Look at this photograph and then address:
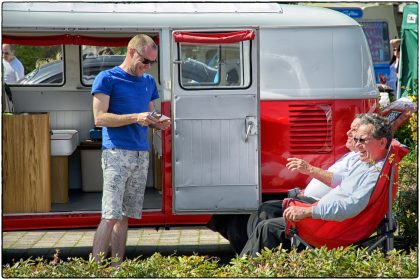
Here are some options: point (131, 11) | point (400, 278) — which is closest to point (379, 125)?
point (400, 278)

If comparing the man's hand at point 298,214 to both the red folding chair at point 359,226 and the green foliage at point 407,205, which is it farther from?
the green foliage at point 407,205

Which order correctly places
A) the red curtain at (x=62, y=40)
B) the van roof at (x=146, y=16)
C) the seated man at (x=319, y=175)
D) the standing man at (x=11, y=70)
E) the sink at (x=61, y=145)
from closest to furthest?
the seated man at (x=319, y=175) < the van roof at (x=146, y=16) < the sink at (x=61, y=145) < the red curtain at (x=62, y=40) < the standing man at (x=11, y=70)

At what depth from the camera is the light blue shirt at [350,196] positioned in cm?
585

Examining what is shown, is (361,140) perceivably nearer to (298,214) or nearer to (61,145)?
(298,214)

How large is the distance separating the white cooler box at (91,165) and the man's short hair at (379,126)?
12.0 ft

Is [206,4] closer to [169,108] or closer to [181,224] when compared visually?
[169,108]

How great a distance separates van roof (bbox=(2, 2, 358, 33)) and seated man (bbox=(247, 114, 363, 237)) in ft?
4.68

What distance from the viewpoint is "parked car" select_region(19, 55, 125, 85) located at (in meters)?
8.99

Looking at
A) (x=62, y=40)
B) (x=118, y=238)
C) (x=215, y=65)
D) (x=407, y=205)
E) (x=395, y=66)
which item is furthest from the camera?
(x=395, y=66)

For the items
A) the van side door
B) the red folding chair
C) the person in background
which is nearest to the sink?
the van side door

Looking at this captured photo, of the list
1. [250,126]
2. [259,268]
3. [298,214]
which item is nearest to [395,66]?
[250,126]

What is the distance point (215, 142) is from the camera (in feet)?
23.7

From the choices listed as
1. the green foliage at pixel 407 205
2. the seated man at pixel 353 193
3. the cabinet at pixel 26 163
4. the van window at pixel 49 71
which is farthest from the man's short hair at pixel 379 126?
the van window at pixel 49 71

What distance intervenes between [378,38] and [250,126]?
473 inches
